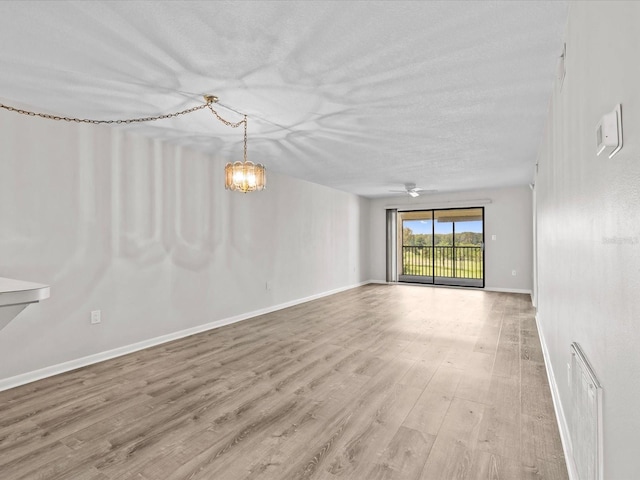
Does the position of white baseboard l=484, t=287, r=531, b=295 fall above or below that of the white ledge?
below

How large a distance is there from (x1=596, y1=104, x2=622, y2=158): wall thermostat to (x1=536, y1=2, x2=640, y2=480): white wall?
3cm

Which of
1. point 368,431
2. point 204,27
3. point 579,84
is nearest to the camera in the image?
point 579,84

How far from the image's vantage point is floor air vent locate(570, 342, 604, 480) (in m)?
1.13

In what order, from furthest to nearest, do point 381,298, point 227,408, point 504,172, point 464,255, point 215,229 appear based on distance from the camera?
point 464,255 → point 381,298 → point 504,172 → point 215,229 → point 227,408

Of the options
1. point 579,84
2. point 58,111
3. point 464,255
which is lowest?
point 464,255

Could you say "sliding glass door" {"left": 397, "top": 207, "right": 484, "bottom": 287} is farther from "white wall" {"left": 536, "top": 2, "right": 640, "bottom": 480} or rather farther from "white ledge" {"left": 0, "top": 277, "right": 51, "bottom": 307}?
"white ledge" {"left": 0, "top": 277, "right": 51, "bottom": 307}

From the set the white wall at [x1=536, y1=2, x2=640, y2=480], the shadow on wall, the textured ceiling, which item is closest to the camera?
the white wall at [x1=536, y1=2, x2=640, y2=480]

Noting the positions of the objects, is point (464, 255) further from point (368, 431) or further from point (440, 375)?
point (368, 431)

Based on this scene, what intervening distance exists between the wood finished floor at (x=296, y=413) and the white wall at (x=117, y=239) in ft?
1.25

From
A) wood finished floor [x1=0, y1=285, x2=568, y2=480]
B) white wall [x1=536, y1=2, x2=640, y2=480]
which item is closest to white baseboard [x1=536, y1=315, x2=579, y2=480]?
wood finished floor [x1=0, y1=285, x2=568, y2=480]

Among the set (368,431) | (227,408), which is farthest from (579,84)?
(227,408)

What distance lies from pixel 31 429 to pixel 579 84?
12.0ft

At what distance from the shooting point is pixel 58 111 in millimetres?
3025

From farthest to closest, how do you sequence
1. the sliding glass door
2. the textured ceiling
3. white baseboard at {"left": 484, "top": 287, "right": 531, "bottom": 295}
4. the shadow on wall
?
the sliding glass door
white baseboard at {"left": 484, "top": 287, "right": 531, "bottom": 295}
the shadow on wall
the textured ceiling
